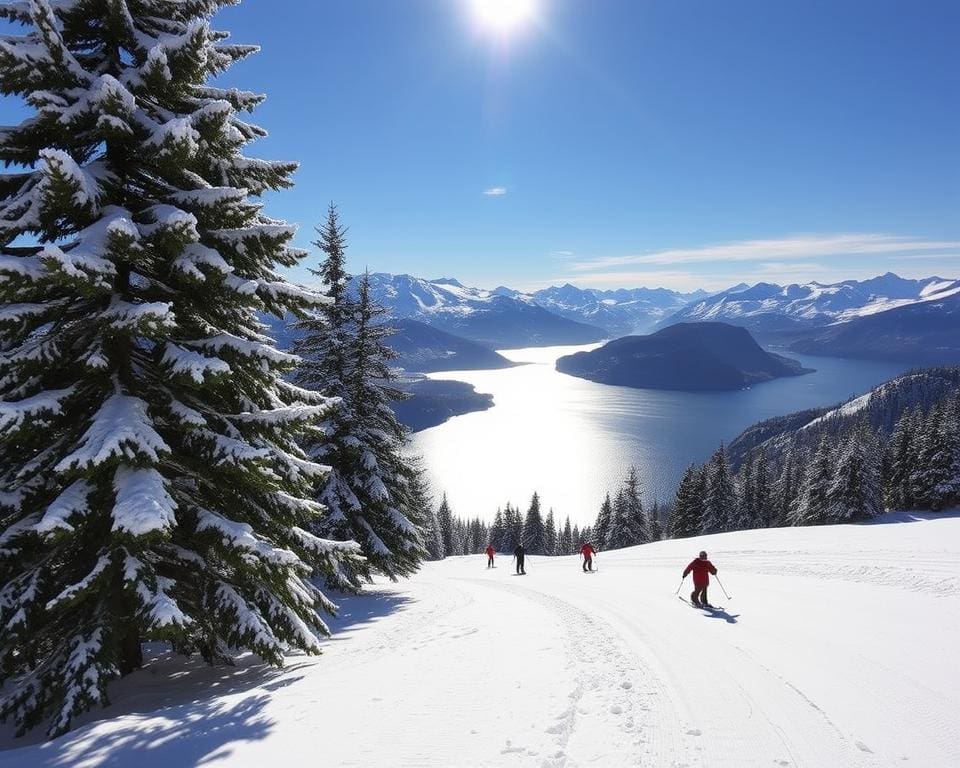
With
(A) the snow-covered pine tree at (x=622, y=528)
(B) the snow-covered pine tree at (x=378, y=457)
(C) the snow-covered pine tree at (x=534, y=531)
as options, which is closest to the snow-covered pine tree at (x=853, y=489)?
(A) the snow-covered pine tree at (x=622, y=528)

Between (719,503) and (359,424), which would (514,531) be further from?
(359,424)

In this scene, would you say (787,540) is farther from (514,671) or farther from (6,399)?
(6,399)

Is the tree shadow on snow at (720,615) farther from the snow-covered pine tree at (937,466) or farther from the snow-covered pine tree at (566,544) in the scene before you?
the snow-covered pine tree at (566,544)

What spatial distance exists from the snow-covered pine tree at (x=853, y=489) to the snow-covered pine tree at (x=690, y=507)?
1338 centimetres

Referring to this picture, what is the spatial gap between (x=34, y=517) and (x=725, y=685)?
991 cm

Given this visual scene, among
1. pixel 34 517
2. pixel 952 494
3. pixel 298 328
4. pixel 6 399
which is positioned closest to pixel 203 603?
pixel 34 517

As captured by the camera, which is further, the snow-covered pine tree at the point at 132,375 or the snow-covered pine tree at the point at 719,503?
the snow-covered pine tree at the point at 719,503

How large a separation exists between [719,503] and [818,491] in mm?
9402

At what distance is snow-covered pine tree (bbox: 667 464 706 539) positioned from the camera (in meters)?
58.0

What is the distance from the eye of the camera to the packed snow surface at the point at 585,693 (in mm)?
5355

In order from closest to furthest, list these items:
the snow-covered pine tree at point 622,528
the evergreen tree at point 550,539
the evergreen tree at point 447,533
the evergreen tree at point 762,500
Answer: the snow-covered pine tree at point 622,528 → the evergreen tree at point 762,500 → the evergreen tree at point 550,539 → the evergreen tree at point 447,533

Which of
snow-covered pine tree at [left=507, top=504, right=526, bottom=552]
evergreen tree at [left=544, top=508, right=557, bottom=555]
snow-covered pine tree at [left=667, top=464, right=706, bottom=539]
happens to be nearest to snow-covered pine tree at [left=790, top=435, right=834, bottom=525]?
snow-covered pine tree at [left=667, top=464, right=706, bottom=539]

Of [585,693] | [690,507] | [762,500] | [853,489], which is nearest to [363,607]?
[585,693]

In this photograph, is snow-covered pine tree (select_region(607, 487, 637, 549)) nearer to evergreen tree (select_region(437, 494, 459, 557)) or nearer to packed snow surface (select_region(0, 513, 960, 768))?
evergreen tree (select_region(437, 494, 459, 557))
